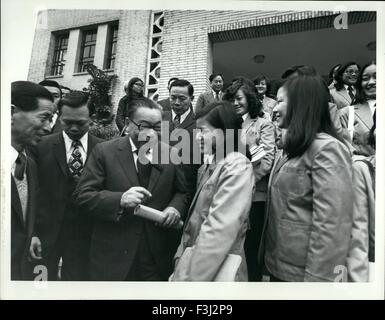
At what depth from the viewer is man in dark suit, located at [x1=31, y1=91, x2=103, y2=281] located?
352 cm

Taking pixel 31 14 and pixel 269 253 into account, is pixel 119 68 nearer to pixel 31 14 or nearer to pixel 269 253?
pixel 31 14

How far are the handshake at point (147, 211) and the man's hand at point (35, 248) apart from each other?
96 cm

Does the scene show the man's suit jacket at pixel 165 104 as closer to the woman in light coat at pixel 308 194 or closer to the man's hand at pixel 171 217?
the man's hand at pixel 171 217

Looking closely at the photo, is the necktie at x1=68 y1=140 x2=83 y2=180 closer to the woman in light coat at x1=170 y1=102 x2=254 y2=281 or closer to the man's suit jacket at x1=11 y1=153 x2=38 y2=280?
the man's suit jacket at x1=11 y1=153 x2=38 y2=280

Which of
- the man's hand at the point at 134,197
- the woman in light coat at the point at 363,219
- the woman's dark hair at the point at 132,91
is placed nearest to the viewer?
the woman in light coat at the point at 363,219

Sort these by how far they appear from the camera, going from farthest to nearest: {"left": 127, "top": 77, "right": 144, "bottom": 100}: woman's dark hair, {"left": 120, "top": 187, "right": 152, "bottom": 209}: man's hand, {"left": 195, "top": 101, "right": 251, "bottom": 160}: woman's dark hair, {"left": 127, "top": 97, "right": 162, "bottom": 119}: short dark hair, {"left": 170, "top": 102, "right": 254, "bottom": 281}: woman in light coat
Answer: {"left": 127, "top": 77, "right": 144, "bottom": 100}: woman's dark hair, {"left": 127, "top": 97, "right": 162, "bottom": 119}: short dark hair, {"left": 120, "top": 187, "right": 152, "bottom": 209}: man's hand, {"left": 195, "top": 101, "right": 251, "bottom": 160}: woman's dark hair, {"left": 170, "top": 102, "right": 254, "bottom": 281}: woman in light coat

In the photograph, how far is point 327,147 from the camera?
270 centimetres

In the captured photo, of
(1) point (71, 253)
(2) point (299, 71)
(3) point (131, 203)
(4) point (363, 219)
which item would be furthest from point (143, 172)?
(4) point (363, 219)

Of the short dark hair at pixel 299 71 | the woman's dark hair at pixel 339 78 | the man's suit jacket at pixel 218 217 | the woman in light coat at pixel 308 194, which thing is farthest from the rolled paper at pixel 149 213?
the woman's dark hair at pixel 339 78

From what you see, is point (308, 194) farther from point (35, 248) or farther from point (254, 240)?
point (35, 248)

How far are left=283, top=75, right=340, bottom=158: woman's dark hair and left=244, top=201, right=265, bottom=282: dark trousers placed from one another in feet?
2.17

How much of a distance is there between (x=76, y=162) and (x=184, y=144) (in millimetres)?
1063

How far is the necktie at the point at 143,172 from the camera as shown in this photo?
346cm

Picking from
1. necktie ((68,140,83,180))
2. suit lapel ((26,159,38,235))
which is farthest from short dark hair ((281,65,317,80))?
suit lapel ((26,159,38,235))
